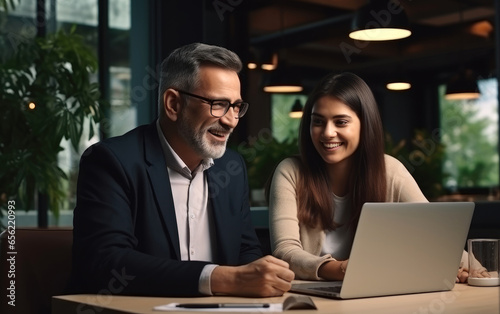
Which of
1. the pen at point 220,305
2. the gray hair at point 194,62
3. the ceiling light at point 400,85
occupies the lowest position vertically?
the pen at point 220,305

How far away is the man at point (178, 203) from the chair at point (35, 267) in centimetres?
23

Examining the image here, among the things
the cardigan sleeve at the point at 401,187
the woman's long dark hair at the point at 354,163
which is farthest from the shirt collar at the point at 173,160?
the cardigan sleeve at the point at 401,187

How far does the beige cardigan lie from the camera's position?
2494 millimetres

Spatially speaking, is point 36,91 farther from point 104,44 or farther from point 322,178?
point 322,178

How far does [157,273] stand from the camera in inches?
70.7

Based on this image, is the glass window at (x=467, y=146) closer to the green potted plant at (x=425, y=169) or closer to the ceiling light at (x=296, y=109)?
the ceiling light at (x=296, y=109)

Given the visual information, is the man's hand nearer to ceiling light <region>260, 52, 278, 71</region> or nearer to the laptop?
the laptop

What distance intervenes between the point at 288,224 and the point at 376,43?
805 centimetres

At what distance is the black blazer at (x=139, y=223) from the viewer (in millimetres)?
1811

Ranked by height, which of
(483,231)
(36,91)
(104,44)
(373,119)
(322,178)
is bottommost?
(483,231)

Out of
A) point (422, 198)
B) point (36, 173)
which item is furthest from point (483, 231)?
point (36, 173)

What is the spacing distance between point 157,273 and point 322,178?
3.60ft

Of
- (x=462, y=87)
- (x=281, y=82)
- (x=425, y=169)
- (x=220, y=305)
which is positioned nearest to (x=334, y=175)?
(x=220, y=305)

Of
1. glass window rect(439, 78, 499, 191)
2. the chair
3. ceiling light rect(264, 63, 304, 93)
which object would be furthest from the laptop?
glass window rect(439, 78, 499, 191)
